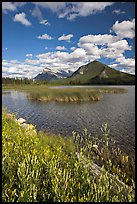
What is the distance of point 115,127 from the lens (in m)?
17.8

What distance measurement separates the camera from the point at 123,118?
2116cm

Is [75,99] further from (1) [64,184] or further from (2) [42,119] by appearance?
(1) [64,184]

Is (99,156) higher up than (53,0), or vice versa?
(53,0)

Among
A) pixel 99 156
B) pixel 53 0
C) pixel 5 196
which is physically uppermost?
pixel 53 0

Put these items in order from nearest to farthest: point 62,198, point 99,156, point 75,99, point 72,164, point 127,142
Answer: point 62,198 → point 72,164 → point 99,156 → point 127,142 → point 75,99

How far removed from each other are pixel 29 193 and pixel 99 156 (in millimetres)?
7305

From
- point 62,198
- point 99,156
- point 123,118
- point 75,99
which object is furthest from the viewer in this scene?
point 75,99

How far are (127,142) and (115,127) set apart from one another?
14.1ft

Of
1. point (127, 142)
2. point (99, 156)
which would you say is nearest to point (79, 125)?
point (127, 142)

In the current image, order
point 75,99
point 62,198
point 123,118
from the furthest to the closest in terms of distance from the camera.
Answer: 1. point 75,99
2. point 123,118
3. point 62,198

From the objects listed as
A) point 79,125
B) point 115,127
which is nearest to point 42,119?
point 79,125

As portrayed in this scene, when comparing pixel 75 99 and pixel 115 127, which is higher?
pixel 75 99

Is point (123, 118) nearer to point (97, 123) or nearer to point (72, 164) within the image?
point (97, 123)

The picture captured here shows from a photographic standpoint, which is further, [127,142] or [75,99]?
[75,99]
